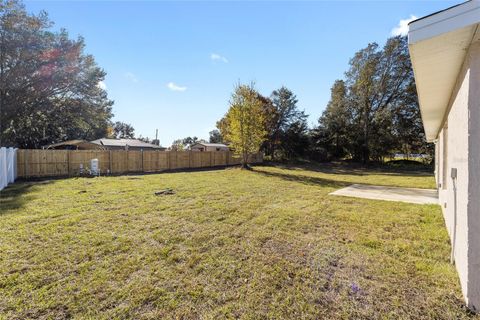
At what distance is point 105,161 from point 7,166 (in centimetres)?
543

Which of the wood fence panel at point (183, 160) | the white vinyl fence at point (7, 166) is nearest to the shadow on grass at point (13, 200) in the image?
the white vinyl fence at point (7, 166)

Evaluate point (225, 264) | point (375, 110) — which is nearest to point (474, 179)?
point (225, 264)

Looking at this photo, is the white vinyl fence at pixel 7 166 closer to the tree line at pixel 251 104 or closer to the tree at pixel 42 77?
the tree at pixel 42 77

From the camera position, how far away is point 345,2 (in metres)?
6.37

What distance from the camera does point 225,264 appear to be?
2.91 metres

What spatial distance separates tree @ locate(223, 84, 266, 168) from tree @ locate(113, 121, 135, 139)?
4802cm

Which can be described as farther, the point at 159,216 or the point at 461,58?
the point at 159,216

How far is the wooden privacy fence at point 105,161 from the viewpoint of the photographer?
12.1 m

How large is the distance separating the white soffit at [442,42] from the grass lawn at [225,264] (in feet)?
7.71

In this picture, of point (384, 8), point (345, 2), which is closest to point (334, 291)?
point (384, 8)

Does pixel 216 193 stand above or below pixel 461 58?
below

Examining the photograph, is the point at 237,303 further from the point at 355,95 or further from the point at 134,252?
the point at 355,95

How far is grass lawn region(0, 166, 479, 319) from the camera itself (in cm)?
209

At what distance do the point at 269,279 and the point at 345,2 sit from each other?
24.4ft
